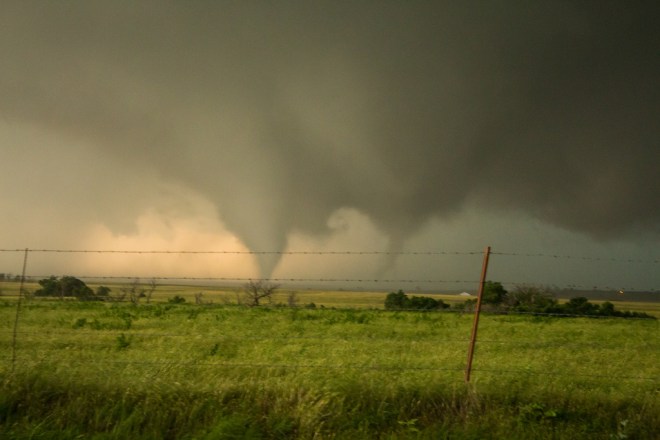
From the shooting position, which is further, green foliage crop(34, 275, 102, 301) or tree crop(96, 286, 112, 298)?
tree crop(96, 286, 112, 298)

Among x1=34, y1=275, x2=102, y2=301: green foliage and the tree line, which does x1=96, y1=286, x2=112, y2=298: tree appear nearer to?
x1=34, y1=275, x2=102, y2=301: green foliage

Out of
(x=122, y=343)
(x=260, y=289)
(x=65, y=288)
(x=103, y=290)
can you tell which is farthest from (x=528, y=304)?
(x=65, y=288)

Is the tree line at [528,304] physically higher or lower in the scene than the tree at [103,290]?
lower

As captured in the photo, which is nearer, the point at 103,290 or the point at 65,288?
the point at 65,288

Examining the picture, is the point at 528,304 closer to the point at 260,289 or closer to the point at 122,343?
the point at 260,289

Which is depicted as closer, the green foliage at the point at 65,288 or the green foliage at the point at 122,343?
the green foliage at the point at 65,288

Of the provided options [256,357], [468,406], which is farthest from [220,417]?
[256,357]

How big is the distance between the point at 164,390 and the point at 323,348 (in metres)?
7.40

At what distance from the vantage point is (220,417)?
5688 mm

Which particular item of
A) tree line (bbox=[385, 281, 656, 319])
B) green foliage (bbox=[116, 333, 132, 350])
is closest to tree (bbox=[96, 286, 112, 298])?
green foliage (bbox=[116, 333, 132, 350])

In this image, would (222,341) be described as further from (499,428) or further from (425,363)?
(499,428)

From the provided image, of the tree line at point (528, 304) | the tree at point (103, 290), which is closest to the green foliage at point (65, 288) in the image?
the tree at point (103, 290)

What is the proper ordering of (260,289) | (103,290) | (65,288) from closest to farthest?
(65,288) < (103,290) < (260,289)

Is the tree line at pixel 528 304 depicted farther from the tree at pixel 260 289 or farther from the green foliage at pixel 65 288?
the green foliage at pixel 65 288
